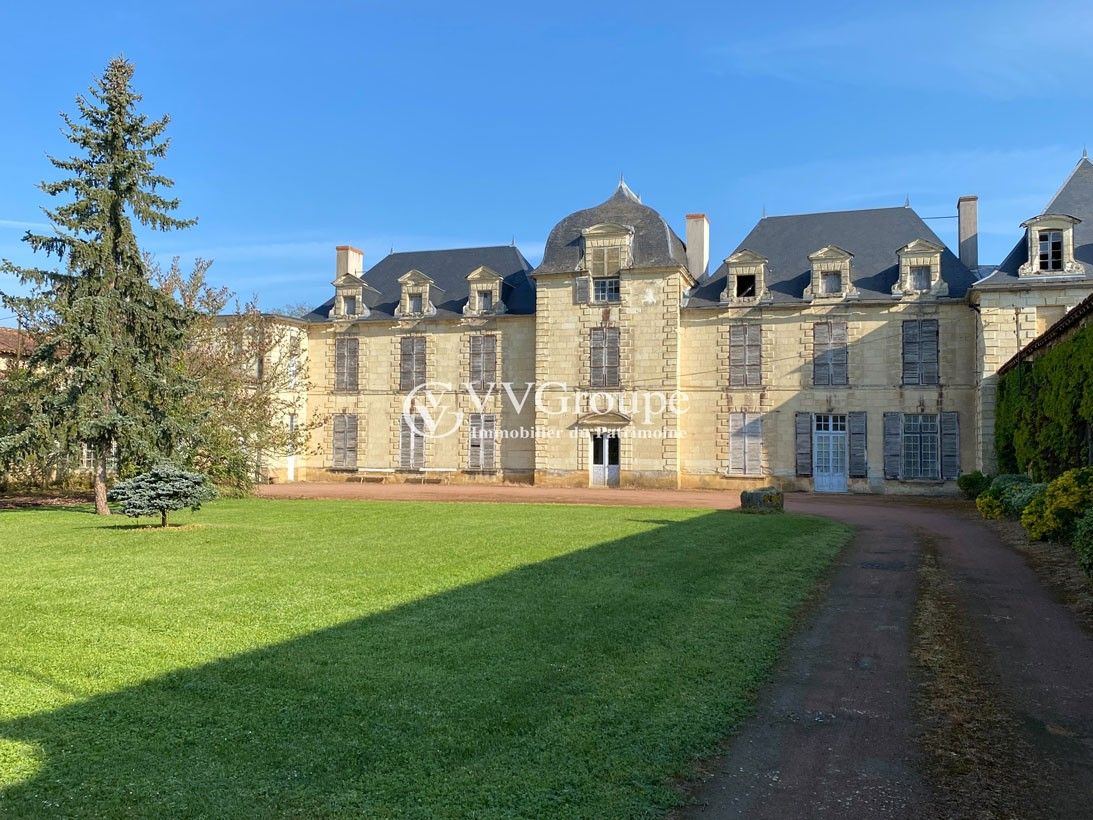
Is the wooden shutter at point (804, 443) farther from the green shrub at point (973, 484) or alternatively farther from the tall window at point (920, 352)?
the green shrub at point (973, 484)

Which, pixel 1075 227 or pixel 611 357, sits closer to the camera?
pixel 1075 227

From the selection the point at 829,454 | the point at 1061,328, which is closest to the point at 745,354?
the point at 829,454

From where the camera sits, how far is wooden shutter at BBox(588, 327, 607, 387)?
27.7m

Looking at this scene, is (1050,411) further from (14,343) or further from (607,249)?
(14,343)

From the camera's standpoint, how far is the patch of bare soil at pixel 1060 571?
7.87m

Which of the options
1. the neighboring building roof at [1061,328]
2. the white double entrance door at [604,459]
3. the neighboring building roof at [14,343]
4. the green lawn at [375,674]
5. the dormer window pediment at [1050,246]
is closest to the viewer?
the green lawn at [375,674]

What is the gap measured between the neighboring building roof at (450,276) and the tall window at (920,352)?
40.9 feet

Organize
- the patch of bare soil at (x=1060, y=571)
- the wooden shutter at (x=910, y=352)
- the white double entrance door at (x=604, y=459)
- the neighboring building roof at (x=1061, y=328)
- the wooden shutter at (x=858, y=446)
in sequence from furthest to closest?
1. the white double entrance door at (x=604, y=459)
2. the wooden shutter at (x=858, y=446)
3. the wooden shutter at (x=910, y=352)
4. the neighboring building roof at (x=1061, y=328)
5. the patch of bare soil at (x=1060, y=571)

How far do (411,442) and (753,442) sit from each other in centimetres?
1239

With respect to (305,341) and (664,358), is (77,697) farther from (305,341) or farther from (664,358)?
(305,341)

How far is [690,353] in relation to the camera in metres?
27.5

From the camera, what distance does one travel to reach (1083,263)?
890 inches

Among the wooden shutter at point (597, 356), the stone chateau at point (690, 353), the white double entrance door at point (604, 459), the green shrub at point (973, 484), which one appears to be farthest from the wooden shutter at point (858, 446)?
the wooden shutter at point (597, 356)

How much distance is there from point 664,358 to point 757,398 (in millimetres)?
3277
